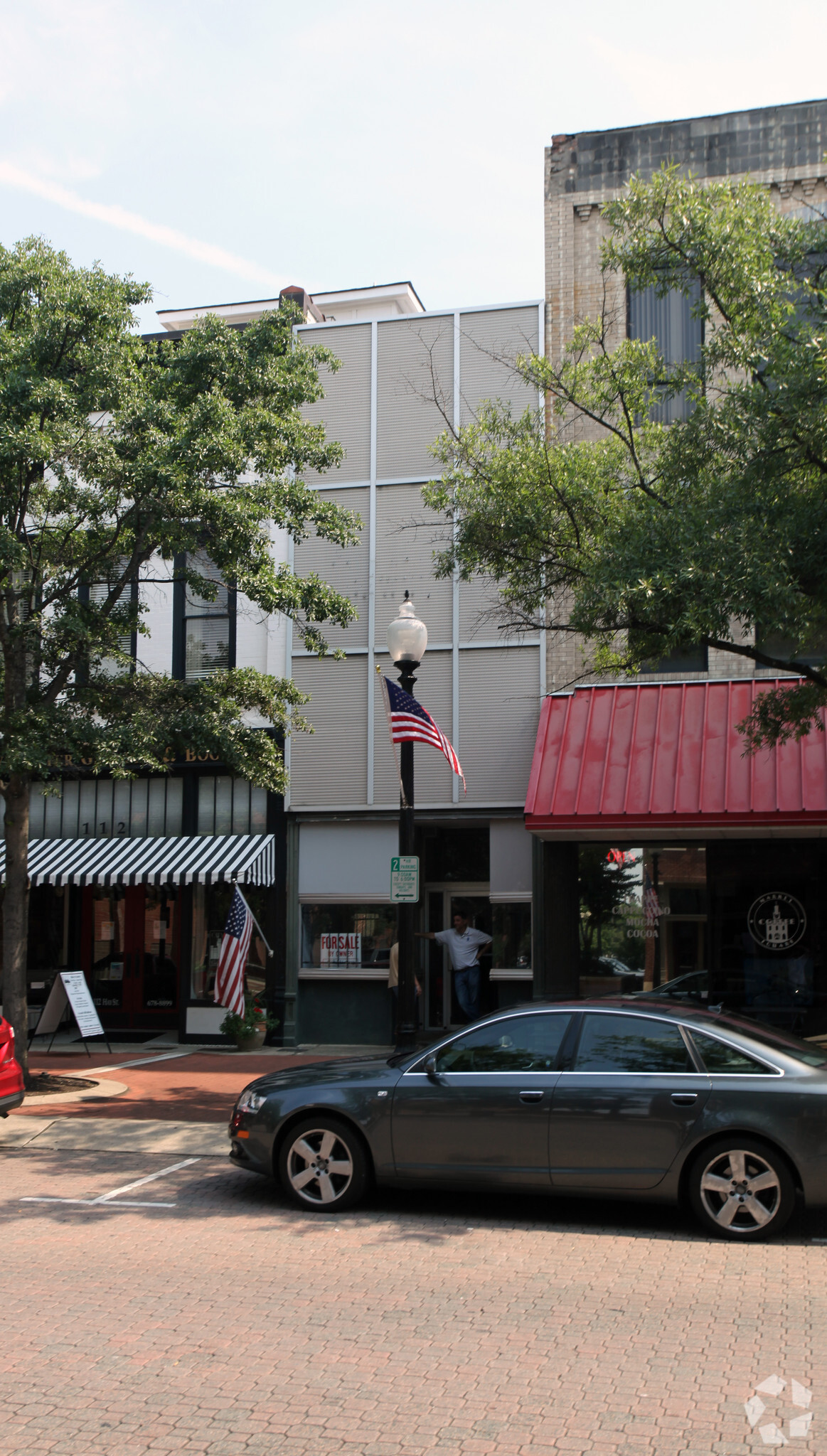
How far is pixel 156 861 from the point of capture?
51.6 ft

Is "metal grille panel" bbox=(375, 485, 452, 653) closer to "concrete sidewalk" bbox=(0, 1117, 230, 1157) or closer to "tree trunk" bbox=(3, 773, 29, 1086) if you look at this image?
"tree trunk" bbox=(3, 773, 29, 1086)

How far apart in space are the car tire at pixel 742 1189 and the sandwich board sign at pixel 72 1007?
29.1 feet

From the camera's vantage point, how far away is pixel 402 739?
11.1 m

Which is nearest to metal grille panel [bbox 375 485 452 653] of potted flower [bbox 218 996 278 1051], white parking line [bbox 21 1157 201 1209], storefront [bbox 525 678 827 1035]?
storefront [bbox 525 678 827 1035]

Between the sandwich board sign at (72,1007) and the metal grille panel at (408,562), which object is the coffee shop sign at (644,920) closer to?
the metal grille panel at (408,562)

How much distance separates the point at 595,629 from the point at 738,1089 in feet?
14.5

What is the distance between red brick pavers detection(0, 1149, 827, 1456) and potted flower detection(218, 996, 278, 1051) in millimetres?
7386

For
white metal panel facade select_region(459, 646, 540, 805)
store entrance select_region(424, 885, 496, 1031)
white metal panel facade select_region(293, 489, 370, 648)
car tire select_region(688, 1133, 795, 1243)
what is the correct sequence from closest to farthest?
car tire select_region(688, 1133, 795, 1243), white metal panel facade select_region(459, 646, 540, 805), store entrance select_region(424, 885, 496, 1031), white metal panel facade select_region(293, 489, 370, 648)

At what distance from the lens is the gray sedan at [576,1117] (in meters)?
7.05

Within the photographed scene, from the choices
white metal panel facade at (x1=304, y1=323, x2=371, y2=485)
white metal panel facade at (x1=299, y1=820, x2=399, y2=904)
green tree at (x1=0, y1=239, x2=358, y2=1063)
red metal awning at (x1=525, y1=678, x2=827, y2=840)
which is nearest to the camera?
green tree at (x1=0, y1=239, x2=358, y2=1063)

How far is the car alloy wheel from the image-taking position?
7.68 meters

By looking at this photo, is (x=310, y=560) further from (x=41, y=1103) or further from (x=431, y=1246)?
(x=431, y=1246)

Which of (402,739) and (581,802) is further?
(581,802)

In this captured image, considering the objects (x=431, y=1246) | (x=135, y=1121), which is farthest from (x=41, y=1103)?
(x=431, y=1246)
